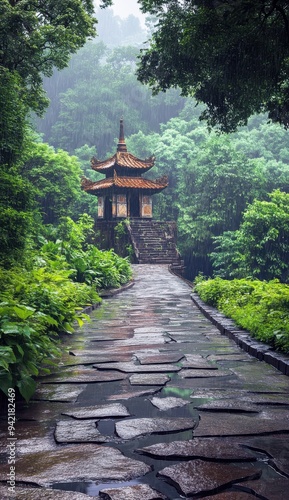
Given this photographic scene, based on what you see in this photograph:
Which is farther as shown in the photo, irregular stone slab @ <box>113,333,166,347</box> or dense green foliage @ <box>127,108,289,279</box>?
dense green foliage @ <box>127,108,289,279</box>

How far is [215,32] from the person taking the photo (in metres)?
8.71

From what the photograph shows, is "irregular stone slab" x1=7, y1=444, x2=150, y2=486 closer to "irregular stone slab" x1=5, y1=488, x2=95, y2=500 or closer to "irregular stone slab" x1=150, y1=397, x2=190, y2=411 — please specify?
"irregular stone slab" x1=5, y1=488, x2=95, y2=500

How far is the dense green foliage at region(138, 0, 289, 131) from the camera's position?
8055mm

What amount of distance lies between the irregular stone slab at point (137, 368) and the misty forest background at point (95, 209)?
1.75ft

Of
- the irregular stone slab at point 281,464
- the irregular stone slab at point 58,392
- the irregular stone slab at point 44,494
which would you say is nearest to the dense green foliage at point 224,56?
the irregular stone slab at point 58,392

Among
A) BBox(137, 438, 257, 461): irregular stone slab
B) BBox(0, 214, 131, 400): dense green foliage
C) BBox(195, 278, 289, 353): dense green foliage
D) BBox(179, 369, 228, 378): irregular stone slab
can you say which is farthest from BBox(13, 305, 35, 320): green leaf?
BBox(195, 278, 289, 353): dense green foliage

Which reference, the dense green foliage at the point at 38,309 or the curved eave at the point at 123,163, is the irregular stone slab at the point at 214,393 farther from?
the curved eave at the point at 123,163

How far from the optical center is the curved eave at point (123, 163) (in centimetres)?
3316

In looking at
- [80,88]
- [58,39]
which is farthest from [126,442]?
[80,88]

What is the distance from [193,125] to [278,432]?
146 ft

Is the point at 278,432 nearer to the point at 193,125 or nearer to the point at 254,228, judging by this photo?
the point at 254,228

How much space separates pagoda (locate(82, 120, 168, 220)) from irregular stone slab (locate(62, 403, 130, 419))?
2862 cm

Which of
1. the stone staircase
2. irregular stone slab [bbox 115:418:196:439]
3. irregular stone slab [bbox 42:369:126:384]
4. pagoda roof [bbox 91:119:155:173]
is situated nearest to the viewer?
irregular stone slab [bbox 115:418:196:439]

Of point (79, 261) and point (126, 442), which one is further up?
point (79, 261)
